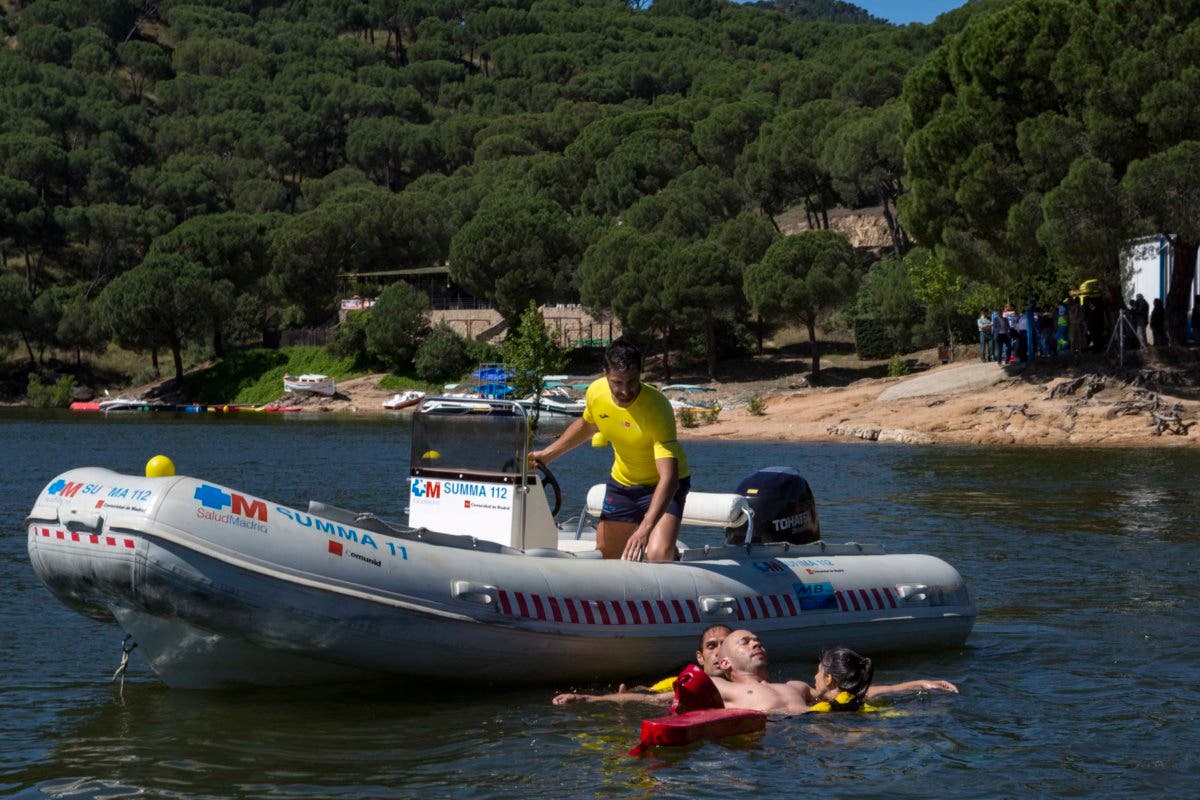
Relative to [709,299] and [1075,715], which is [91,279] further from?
[1075,715]

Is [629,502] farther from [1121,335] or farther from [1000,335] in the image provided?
[1000,335]

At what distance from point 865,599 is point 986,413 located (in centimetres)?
2473

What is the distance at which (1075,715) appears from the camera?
9586 millimetres

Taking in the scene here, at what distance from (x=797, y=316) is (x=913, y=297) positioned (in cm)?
428

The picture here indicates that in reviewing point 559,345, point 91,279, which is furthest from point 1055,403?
point 91,279

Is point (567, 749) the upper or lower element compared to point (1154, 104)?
lower

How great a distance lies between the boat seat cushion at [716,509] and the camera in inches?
442

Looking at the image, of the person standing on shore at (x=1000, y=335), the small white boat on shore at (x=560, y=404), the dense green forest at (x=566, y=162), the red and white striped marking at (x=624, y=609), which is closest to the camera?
the red and white striped marking at (x=624, y=609)

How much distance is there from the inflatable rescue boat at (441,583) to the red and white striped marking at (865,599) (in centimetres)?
2

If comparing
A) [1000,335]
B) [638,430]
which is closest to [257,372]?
[1000,335]

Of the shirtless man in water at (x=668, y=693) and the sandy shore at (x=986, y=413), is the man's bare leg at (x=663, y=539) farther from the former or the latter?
the sandy shore at (x=986, y=413)

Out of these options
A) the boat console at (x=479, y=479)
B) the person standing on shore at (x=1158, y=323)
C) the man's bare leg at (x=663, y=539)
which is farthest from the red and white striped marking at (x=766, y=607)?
the person standing on shore at (x=1158, y=323)

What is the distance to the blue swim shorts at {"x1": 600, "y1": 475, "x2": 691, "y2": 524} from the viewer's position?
400 inches

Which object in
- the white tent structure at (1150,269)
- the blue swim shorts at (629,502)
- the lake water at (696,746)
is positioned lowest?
the lake water at (696,746)
